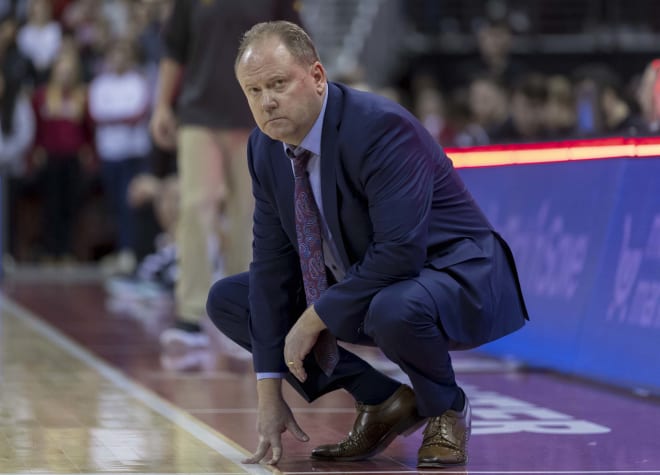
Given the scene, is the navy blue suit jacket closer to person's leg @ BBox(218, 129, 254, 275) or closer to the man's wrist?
the man's wrist

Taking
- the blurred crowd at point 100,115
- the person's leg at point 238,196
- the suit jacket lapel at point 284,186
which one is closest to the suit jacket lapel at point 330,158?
the suit jacket lapel at point 284,186

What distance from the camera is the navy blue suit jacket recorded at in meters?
3.96

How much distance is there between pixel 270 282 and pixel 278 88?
625 millimetres

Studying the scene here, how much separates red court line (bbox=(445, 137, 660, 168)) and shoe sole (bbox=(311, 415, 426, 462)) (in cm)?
206

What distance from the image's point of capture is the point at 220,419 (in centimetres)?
527

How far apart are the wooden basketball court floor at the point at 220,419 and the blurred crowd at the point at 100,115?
15.8 ft

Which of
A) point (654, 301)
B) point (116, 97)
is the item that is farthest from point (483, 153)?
point (116, 97)

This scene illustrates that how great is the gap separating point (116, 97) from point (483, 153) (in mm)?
7237

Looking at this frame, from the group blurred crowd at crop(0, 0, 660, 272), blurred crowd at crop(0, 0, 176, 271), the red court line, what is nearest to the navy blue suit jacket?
the red court line

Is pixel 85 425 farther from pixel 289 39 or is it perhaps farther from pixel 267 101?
pixel 289 39

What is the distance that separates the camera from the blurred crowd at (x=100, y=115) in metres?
12.9

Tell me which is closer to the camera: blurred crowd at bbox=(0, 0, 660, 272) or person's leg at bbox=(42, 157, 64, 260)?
blurred crowd at bbox=(0, 0, 660, 272)

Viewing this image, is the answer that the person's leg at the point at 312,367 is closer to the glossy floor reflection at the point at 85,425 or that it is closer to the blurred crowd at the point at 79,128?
the glossy floor reflection at the point at 85,425

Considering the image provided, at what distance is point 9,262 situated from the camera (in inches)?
598
